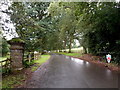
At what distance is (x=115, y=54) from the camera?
9602 mm

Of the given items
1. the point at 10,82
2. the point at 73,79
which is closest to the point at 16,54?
the point at 10,82

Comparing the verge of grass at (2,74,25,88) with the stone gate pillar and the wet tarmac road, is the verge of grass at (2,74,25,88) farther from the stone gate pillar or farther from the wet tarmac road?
the stone gate pillar

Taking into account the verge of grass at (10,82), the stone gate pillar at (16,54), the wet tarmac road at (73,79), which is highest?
the stone gate pillar at (16,54)

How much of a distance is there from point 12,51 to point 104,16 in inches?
299

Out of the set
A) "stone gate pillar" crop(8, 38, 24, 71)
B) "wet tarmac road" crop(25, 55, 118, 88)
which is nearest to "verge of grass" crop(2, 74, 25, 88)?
"wet tarmac road" crop(25, 55, 118, 88)

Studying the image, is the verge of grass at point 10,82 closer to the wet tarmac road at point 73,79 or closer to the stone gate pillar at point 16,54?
the wet tarmac road at point 73,79

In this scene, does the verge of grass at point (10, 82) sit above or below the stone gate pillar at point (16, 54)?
below

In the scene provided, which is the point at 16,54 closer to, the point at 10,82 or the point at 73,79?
the point at 10,82

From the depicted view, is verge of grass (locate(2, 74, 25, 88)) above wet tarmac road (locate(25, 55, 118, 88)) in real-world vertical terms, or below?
above

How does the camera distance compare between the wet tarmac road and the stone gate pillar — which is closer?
the wet tarmac road

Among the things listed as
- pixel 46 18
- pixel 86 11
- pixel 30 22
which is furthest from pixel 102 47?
pixel 46 18

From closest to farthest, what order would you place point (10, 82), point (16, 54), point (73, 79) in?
point (10, 82) → point (73, 79) → point (16, 54)

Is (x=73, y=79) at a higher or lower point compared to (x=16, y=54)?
lower

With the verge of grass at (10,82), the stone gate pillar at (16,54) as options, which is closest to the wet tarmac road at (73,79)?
the verge of grass at (10,82)
